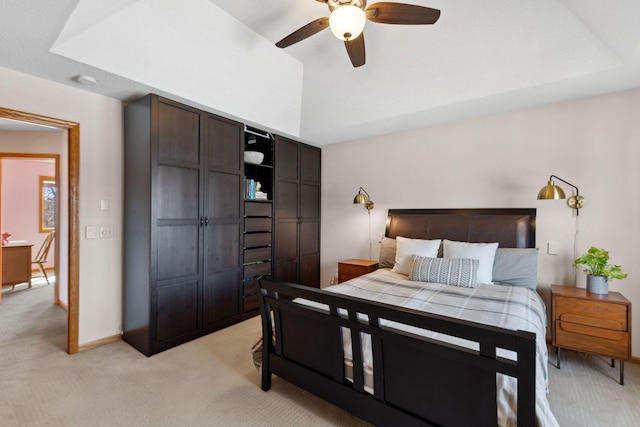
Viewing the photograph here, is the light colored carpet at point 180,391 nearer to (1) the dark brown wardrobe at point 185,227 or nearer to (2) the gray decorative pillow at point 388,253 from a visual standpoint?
(1) the dark brown wardrobe at point 185,227

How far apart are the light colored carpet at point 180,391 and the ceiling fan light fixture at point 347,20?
242 cm

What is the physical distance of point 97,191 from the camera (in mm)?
2773

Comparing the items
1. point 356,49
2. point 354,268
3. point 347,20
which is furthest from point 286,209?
point 347,20

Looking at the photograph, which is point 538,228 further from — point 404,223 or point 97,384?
point 97,384

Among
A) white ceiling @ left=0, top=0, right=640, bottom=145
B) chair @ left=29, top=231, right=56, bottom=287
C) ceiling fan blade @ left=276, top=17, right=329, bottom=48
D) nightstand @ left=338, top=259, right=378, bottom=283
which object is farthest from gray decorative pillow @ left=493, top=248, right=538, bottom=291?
chair @ left=29, top=231, right=56, bottom=287

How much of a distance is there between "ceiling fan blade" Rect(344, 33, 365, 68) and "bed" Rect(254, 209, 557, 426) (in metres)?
1.70

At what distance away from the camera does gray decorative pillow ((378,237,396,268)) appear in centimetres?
348

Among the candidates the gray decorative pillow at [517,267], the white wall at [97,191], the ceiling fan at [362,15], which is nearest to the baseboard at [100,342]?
the white wall at [97,191]

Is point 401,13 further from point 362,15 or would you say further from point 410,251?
point 410,251

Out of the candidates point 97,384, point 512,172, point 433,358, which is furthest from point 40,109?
point 512,172

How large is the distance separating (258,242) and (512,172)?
121 inches

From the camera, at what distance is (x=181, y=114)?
9.33 ft

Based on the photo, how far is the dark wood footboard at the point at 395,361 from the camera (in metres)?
1.19

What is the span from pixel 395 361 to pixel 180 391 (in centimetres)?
165
